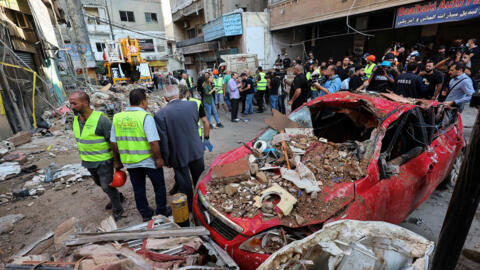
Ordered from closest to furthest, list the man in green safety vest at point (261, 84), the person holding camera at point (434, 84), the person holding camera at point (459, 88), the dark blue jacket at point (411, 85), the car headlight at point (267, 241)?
the car headlight at point (267, 241) < the person holding camera at point (459, 88) < the dark blue jacket at point (411, 85) < the person holding camera at point (434, 84) < the man in green safety vest at point (261, 84)

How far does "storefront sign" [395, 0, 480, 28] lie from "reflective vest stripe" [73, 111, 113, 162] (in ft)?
38.9

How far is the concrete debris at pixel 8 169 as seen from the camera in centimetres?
511

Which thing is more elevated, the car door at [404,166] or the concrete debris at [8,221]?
the car door at [404,166]

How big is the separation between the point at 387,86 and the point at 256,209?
5769 mm

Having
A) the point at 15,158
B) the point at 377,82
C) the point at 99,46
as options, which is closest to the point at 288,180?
the point at 377,82

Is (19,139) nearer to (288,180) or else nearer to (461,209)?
(288,180)

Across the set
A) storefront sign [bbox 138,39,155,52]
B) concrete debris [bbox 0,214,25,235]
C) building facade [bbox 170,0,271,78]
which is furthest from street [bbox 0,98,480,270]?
storefront sign [bbox 138,39,155,52]

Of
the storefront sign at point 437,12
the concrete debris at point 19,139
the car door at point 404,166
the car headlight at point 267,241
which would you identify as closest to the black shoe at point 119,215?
the car headlight at point 267,241

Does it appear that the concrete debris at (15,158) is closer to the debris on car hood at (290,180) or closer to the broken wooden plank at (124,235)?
the broken wooden plank at (124,235)

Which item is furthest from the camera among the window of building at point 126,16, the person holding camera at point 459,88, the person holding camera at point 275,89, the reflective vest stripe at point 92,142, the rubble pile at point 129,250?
the window of building at point 126,16

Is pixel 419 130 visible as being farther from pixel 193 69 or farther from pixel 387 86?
pixel 193 69

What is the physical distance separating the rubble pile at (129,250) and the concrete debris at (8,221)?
225 centimetres

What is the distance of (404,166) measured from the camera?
278cm

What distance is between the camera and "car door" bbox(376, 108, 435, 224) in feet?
8.25
